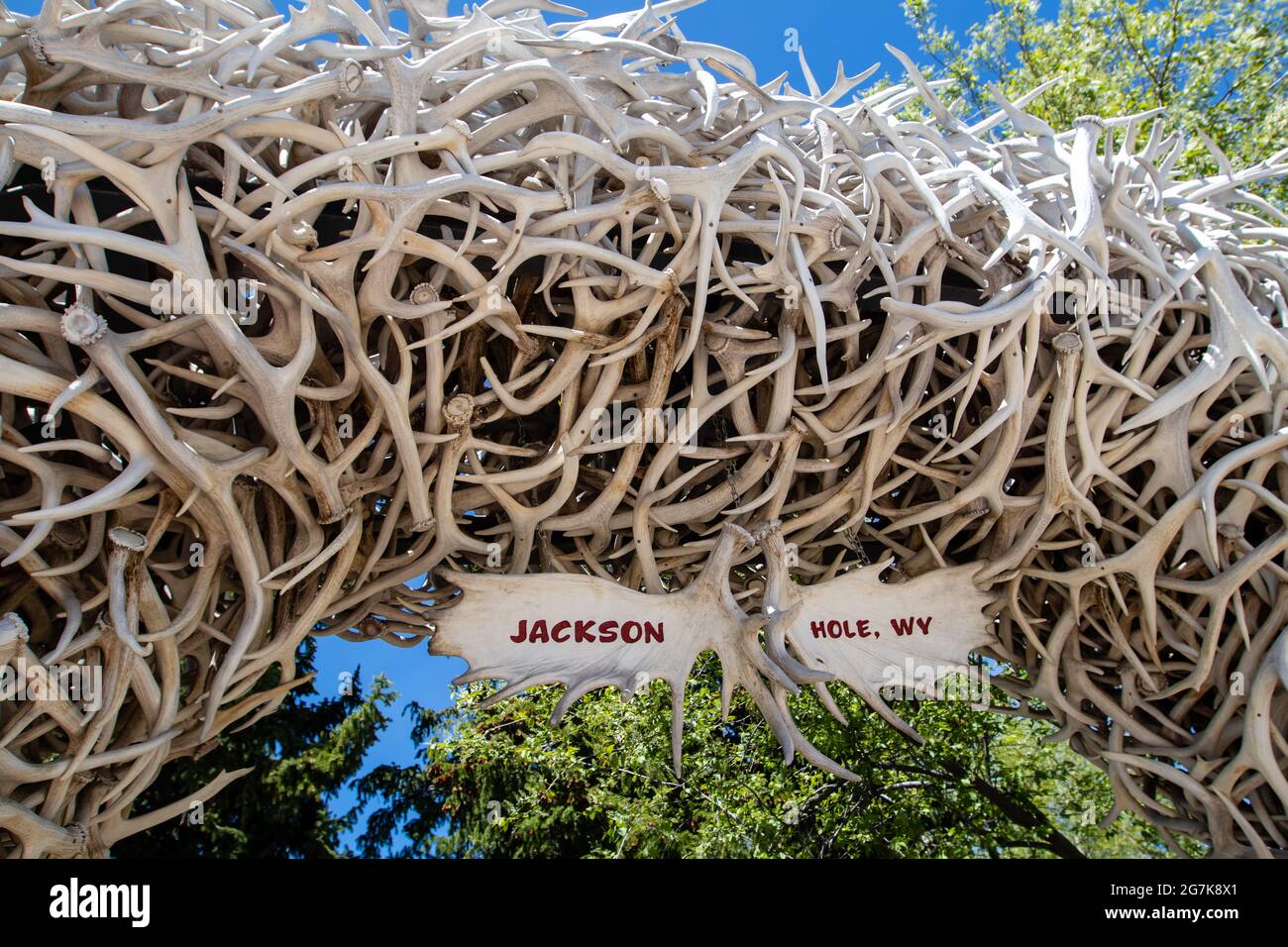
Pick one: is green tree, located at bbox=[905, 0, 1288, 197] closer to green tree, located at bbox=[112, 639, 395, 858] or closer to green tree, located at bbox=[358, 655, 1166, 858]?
green tree, located at bbox=[358, 655, 1166, 858]

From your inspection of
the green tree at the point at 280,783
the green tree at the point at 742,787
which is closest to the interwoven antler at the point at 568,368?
the green tree at the point at 742,787

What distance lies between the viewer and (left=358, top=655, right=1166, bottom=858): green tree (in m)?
9.05

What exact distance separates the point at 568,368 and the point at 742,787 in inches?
254

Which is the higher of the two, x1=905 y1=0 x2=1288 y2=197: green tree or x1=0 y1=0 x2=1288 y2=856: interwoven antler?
x1=905 y1=0 x2=1288 y2=197: green tree

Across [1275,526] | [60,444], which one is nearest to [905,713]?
[1275,526]

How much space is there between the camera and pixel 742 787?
9.55 metres

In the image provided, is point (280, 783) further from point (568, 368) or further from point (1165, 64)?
point (1165, 64)

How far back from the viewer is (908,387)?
445 cm

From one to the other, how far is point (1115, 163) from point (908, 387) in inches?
58.7

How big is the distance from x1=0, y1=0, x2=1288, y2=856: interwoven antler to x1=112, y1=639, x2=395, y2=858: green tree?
20.4 ft

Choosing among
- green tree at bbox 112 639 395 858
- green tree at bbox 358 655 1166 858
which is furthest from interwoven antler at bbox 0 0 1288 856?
green tree at bbox 112 639 395 858

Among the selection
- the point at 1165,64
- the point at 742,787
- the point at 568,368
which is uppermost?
the point at 1165,64

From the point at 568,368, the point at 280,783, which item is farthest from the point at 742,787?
the point at 568,368
